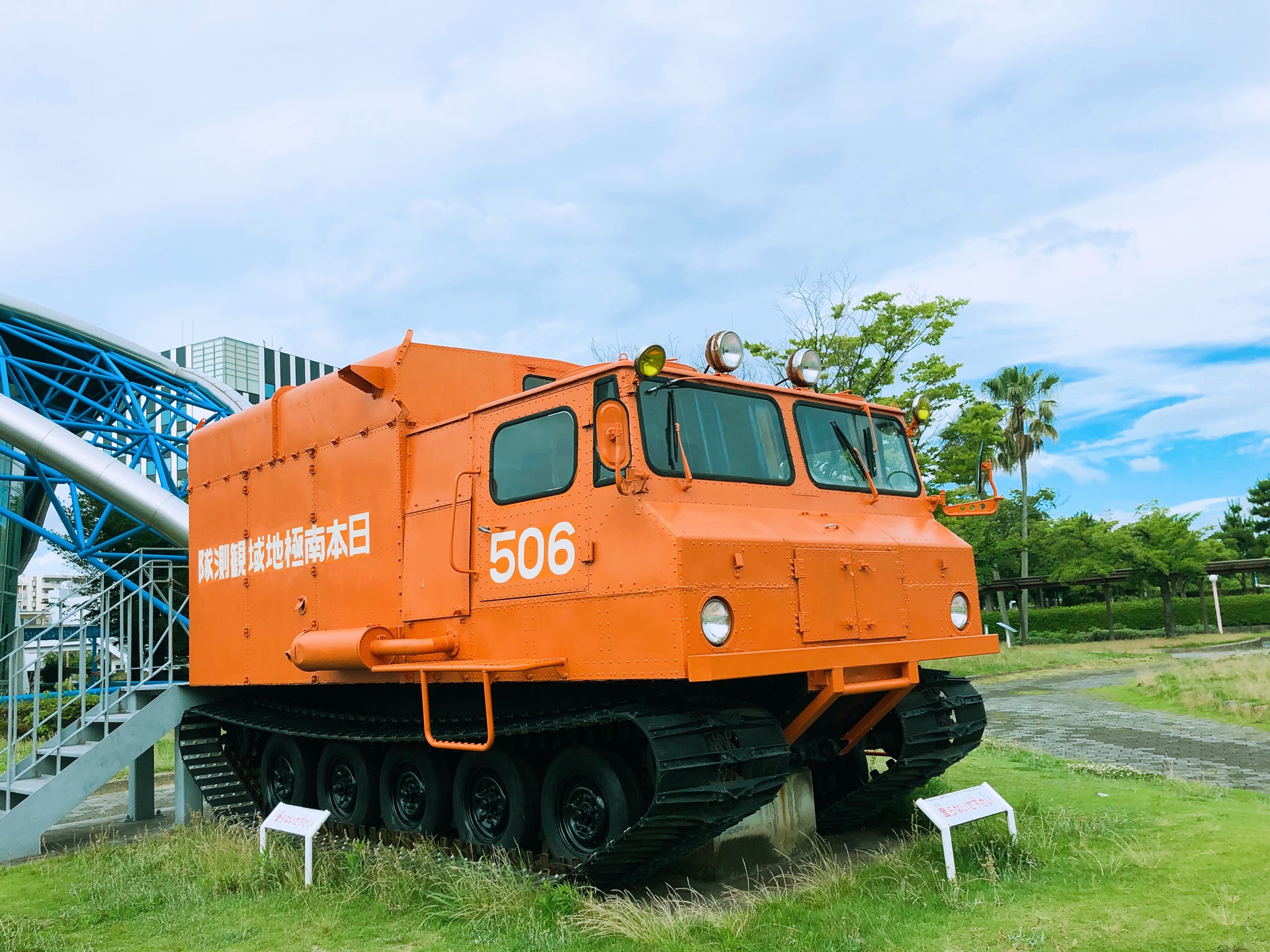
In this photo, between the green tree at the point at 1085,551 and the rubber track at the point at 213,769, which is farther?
the green tree at the point at 1085,551

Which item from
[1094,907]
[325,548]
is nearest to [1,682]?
[325,548]

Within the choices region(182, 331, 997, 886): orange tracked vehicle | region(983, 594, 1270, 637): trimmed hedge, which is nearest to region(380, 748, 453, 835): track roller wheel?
region(182, 331, 997, 886): orange tracked vehicle

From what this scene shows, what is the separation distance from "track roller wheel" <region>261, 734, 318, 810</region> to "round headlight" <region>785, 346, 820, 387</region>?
555 centimetres

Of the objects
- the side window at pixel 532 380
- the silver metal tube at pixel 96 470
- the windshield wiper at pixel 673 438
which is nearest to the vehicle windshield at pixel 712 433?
the windshield wiper at pixel 673 438

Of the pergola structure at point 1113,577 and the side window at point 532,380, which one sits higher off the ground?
the side window at point 532,380

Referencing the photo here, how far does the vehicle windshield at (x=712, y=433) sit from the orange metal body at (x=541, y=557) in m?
0.10

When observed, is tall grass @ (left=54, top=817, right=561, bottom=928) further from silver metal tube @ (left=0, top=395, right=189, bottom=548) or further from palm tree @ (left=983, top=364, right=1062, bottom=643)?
palm tree @ (left=983, top=364, right=1062, bottom=643)

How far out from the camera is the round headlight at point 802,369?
772cm

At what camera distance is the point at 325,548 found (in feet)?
28.5

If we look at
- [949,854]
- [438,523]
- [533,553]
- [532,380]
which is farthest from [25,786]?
[949,854]

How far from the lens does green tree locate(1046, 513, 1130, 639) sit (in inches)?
1501

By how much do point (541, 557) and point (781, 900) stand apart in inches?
97.5

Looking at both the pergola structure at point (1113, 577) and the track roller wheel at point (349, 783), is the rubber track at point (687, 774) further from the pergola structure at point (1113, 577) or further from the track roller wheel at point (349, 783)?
the pergola structure at point (1113, 577)

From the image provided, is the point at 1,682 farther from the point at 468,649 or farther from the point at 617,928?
the point at 617,928
